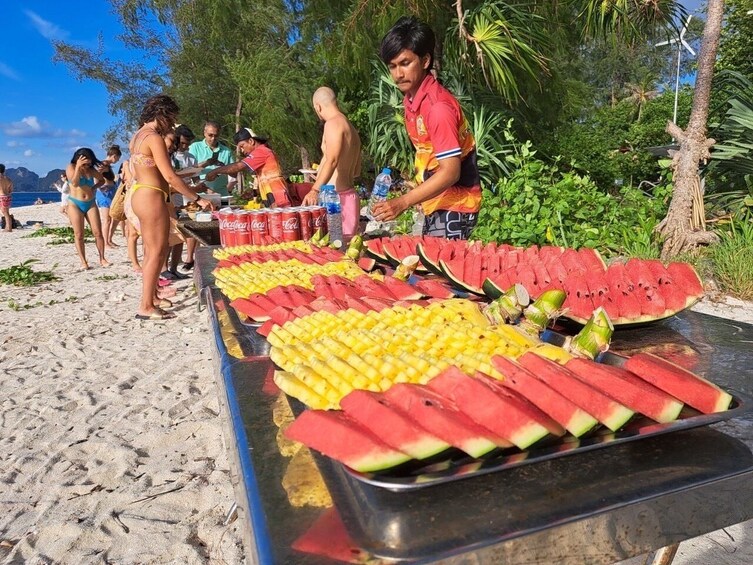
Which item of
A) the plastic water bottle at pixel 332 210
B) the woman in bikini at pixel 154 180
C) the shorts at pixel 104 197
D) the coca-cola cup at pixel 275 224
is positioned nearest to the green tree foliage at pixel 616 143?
the plastic water bottle at pixel 332 210

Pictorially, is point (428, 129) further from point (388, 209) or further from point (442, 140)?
point (388, 209)

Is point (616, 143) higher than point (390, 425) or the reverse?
higher

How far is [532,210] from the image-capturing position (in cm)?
744

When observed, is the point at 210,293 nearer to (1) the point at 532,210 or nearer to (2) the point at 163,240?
(2) the point at 163,240

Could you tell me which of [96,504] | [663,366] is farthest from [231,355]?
[96,504]

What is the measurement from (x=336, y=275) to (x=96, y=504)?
5.58 feet

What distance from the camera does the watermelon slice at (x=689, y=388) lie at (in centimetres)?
112

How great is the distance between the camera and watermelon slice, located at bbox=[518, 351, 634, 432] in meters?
1.04

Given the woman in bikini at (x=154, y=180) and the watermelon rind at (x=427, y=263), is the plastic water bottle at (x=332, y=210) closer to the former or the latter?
the woman in bikini at (x=154, y=180)

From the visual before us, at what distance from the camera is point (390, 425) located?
3.15ft

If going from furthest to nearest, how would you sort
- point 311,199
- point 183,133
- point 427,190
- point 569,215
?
point 183,133 → point 569,215 → point 311,199 → point 427,190

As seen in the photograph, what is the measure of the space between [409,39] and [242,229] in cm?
189

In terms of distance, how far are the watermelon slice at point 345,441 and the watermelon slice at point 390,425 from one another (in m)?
0.01

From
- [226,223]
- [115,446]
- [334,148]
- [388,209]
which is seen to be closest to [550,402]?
[388,209]
